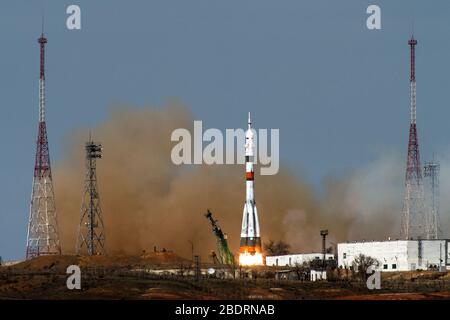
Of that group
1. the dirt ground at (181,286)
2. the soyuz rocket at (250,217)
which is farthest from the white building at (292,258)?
the dirt ground at (181,286)

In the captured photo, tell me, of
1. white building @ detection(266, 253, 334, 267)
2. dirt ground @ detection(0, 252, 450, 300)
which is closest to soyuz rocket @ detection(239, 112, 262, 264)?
white building @ detection(266, 253, 334, 267)

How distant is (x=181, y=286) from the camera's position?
122 metres

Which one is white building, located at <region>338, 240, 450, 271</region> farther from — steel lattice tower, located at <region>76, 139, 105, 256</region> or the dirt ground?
steel lattice tower, located at <region>76, 139, 105, 256</region>

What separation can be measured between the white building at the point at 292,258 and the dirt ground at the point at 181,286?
1987 centimetres

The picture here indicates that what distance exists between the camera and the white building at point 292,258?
6673 inches

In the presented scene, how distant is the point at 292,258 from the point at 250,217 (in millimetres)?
12121

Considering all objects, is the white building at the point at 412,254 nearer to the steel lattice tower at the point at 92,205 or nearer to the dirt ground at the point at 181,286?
the dirt ground at the point at 181,286

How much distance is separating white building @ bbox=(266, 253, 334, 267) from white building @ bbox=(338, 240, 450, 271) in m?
7.62

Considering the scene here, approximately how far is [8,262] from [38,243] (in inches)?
722

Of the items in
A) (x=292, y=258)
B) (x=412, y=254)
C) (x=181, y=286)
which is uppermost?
(x=412, y=254)

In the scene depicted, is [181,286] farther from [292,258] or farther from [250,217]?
[292,258]

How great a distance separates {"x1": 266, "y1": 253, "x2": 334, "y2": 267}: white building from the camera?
556ft

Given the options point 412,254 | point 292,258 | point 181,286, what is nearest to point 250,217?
point 292,258
